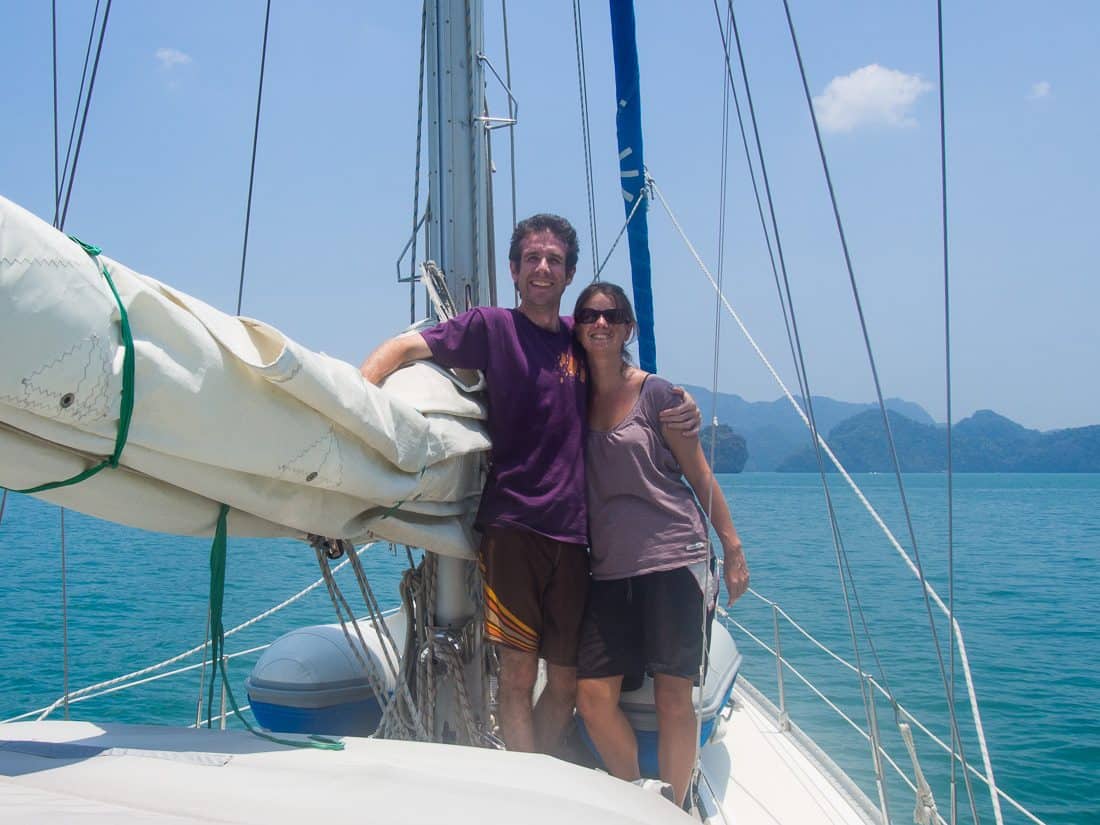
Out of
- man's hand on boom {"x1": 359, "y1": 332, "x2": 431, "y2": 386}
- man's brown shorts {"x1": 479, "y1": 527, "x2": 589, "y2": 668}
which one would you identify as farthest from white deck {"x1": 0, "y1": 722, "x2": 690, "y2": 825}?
man's hand on boom {"x1": 359, "y1": 332, "x2": 431, "y2": 386}

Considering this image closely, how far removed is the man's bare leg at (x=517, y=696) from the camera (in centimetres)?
248

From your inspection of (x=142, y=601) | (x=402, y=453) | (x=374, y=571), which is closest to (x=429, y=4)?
(x=402, y=453)

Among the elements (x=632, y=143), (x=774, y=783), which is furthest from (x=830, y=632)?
(x=632, y=143)

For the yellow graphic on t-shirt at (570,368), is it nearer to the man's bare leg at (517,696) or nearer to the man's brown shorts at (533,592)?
the man's brown shorts at (533,592)

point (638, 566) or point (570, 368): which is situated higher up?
point (570, 368)

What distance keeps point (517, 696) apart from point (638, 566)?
0.51 m

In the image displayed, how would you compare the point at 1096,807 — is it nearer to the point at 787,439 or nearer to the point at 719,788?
the point at 719,788

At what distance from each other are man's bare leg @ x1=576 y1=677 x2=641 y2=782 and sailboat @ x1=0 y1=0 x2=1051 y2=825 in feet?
1.09

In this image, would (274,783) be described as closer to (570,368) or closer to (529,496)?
(529,496)

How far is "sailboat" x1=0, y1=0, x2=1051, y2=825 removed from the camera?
52.1 inches

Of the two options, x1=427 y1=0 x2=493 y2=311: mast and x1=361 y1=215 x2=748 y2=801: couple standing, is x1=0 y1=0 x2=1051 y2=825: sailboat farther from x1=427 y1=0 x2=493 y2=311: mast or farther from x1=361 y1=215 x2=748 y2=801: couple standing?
x1=427 y1=0 x2=493 y2=311: mast

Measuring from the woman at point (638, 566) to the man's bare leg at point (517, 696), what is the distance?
150 mm

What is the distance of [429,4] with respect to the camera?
3.04m

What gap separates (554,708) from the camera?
258 cm
